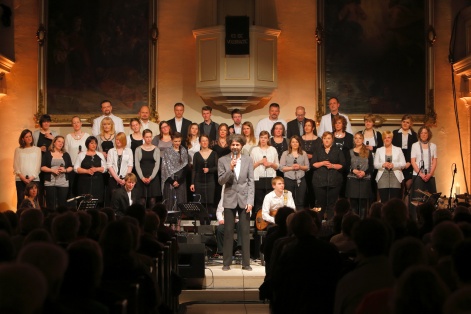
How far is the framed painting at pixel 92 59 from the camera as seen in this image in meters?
16.8

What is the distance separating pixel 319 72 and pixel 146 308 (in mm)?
11929

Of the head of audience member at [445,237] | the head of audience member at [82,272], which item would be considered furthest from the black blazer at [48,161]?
the head of audience member at [82,272]

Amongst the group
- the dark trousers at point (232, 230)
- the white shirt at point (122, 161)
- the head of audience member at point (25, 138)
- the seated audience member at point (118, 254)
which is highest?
the head of audience member at point (25, 138)

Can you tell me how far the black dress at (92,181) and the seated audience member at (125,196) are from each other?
786 millimetres

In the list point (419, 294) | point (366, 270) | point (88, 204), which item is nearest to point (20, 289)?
point (419, 294)

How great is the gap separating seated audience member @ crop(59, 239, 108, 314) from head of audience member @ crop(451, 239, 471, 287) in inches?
64.1

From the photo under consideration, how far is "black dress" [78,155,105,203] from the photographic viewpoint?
13922 mm

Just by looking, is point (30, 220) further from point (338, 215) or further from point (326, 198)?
point (326, 198)

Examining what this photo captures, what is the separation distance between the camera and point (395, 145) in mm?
15281

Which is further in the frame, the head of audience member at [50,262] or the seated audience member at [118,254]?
the seated audience member at [118,254]

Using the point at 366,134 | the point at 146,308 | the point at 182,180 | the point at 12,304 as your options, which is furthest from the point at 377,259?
the point at 366,134

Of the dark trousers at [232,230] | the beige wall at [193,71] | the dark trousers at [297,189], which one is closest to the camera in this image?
the dark trousers at [232,230]

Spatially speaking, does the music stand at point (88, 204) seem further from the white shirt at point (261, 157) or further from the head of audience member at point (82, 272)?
the head of audience member at point (82, 272)

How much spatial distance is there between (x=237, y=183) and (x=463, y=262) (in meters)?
8.13
